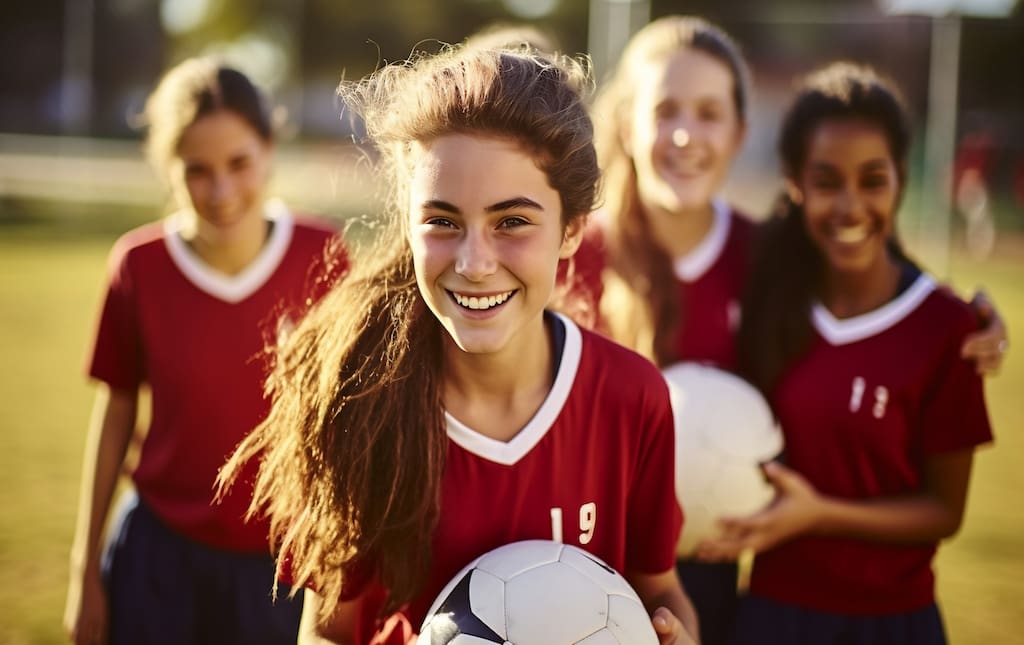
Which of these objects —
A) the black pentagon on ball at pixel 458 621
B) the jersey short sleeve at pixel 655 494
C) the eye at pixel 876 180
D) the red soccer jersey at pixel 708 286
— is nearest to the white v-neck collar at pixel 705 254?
the red soccer jersey at pixel 708 286

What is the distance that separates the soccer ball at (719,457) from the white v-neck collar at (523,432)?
0.69m

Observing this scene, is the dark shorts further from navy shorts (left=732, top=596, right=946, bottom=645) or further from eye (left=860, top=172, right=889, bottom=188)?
eye (left=860, top=172, right=889, bottom=188)

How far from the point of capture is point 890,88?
123 inches

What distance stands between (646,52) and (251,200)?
1.34 m

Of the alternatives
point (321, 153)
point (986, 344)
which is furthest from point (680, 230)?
point (321, 153)

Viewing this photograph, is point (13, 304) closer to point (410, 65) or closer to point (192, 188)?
point (192, 188)

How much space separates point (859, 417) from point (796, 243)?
0.59 metres

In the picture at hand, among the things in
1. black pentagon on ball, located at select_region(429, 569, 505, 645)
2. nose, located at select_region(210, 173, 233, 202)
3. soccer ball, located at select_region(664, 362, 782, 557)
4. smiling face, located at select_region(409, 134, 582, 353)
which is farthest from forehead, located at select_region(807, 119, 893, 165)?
nose, located at select_region(210, 173, 233, 202)

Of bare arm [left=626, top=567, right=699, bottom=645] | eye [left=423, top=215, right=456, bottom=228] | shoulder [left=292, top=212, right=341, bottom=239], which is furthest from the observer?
shoulder [left=292, top=212, right=341, bottom=239]

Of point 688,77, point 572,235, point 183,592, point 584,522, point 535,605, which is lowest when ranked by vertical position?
point 183,592

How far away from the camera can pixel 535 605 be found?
198cm

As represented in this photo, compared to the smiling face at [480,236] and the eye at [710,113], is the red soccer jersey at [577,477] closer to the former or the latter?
the smiling face at [480,236]

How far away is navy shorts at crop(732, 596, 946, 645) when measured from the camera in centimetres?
282

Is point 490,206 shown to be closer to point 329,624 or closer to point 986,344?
point 329,624
